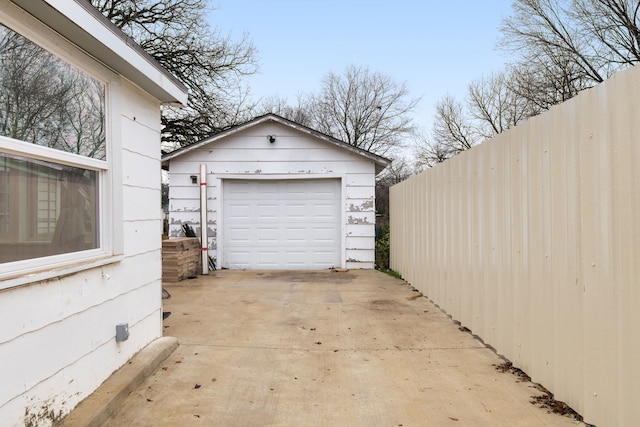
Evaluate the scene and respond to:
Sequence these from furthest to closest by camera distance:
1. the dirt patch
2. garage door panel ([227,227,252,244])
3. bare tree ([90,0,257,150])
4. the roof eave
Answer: bare tree ([90,0,257,150])
garage door panel ([227,227,252,244])
the dirt patch
the roof eave

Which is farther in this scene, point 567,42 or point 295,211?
point 567,42

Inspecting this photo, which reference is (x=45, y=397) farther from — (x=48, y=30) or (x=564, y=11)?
(x=564, y=11)

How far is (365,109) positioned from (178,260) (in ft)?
80.7

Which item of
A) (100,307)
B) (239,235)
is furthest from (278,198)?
(100,307)

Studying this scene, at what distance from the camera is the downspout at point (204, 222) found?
10109 millimetres

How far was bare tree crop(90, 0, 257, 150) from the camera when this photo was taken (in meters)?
14.9

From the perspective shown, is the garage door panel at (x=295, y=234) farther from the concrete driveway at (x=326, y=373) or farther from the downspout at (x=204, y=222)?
the concrete driveway at (x=326, y=373)

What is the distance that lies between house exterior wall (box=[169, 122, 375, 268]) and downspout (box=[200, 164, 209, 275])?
217mm

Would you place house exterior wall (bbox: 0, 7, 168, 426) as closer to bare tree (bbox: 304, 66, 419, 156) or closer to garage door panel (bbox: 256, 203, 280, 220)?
garage door panel (bbox: 256, 203, 280, 220)

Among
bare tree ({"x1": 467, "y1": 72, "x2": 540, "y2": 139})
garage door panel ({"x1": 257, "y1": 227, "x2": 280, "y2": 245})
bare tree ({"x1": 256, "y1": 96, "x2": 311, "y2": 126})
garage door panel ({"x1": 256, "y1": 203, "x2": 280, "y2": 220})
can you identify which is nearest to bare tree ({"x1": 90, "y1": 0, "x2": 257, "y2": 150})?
garage door panel ({"x1": 256, "y1": 203, "x2": 280, "y2": 220})

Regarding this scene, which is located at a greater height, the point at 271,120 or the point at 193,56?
the point at 193,56

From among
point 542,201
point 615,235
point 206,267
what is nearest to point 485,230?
point 542,201

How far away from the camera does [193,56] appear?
1550 cm

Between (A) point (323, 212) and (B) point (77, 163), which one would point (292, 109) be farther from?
(B) point (77, 163)
